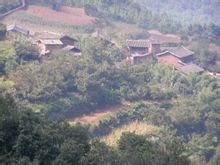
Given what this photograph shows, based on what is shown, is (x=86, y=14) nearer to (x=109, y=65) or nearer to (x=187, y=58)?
(x=187, y=58)

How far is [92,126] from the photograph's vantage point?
92.4 ft

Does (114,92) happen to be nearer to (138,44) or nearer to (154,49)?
(138,44)

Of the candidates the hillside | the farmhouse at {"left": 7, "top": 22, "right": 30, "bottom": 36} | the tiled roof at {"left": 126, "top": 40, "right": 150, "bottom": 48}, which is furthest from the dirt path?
the hillside

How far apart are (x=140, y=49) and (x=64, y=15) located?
1100 cm

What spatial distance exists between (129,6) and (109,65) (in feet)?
99.3

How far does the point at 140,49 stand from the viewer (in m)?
44.1

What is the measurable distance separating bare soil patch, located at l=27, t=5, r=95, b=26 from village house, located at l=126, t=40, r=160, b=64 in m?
8.93

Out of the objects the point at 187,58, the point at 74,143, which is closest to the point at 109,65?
the point at 187,58

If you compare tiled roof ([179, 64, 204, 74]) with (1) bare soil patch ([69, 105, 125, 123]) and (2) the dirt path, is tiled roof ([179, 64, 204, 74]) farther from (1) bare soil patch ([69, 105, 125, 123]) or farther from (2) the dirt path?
(1) bare soil patch ([69, 105, 125, 123])

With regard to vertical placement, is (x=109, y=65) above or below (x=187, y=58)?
above

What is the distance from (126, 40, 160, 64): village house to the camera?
42031 mm

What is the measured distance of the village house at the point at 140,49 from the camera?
4203 cm

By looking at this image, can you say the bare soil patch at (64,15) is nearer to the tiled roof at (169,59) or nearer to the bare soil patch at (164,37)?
the bare soil patch at (164,37)

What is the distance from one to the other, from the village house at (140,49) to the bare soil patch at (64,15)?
893 cm
